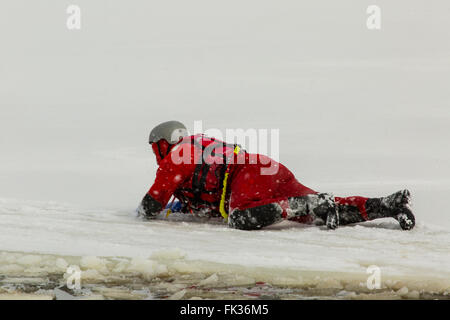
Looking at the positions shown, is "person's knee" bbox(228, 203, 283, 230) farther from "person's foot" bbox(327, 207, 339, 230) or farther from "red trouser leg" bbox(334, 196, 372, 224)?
"red trouser leg" bbox(334, 196, 372, 224)

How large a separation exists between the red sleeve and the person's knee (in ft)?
1.62

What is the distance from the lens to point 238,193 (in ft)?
17.3

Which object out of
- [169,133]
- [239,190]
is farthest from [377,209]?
[169,133]

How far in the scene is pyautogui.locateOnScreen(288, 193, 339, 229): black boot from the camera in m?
5.18

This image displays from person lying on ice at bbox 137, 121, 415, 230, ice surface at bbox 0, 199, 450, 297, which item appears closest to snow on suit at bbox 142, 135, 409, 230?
person lying on ice at bbox 137, 121, 415, 230

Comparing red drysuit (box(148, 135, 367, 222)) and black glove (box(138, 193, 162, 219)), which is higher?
red drysuit (box(148, 135, 367, 222))

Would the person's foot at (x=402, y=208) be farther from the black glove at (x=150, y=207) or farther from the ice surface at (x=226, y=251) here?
the black glove at (x=150, y=207)

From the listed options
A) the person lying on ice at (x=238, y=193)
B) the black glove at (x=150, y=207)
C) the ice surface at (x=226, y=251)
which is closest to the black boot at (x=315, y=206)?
the person lying on ice at (x=238, y=193)

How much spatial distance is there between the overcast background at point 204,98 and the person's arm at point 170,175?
1127 mm

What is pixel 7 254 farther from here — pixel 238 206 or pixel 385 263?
pixel 385 263

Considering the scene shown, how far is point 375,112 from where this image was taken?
469 inches

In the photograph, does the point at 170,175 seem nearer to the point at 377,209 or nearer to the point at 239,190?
the point at 239,190

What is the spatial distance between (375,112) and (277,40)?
16.3 ft

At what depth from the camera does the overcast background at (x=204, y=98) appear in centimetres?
816
